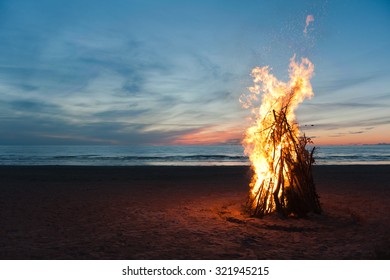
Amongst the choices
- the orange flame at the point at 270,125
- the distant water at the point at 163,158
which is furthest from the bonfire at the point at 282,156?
the distant water at the point at 163,158

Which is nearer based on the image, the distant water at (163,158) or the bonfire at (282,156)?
the bonfire at (282,156)

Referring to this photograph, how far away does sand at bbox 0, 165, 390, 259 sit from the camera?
6441 mm

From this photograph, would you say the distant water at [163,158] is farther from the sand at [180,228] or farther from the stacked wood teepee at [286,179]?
the stacked wood teepee at [286,179]

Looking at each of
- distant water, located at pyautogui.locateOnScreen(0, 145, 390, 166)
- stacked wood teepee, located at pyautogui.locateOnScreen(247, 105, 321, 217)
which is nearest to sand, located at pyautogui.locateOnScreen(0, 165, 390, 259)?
stacked wood teepee, located at pyautogui.locateOnScreen(247, 105, 321, 217)

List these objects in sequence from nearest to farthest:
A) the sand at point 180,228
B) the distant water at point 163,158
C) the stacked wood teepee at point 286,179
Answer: the sand at point 180,228 → the stacked wood teepee at point 286,179 → the distant water at point 163,158

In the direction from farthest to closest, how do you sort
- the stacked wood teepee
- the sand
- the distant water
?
the distant water → the stacked wood teepee → the sand

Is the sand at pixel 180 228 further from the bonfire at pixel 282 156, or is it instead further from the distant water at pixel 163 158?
the distant water at pixel 163 158

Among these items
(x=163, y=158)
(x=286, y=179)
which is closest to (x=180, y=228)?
(x=286, y=179)

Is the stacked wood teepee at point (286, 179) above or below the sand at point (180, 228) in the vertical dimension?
above

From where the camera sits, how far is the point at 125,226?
8508mm

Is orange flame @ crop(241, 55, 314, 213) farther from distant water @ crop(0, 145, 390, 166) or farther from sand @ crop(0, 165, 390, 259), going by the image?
distant water @ crop(0, 145, 390, 166)

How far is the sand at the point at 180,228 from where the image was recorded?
6.44 metres

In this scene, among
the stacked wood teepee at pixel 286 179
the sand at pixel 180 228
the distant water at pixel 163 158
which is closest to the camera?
the sand at pixel 180 228

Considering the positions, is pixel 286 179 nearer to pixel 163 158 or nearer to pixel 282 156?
pixel 282 156
